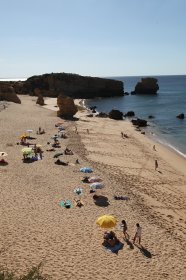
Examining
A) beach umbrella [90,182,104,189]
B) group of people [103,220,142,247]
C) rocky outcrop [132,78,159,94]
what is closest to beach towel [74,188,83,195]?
beach umbrella [90,182,104,189]

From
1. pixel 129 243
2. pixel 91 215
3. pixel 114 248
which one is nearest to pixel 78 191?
pixel 91 215

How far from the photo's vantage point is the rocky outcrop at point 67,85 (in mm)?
96250

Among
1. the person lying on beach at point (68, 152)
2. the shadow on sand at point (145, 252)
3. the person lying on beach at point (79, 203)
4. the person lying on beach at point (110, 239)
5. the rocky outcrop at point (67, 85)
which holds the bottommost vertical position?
the shadow on sand at point (145, 252)

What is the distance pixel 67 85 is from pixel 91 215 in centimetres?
8280

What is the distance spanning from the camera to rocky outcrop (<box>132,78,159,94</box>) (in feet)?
371

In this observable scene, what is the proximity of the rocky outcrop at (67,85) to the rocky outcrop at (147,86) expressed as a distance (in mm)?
15220

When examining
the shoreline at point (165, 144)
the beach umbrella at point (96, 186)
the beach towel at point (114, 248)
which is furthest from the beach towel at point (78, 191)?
the shoreline at point (165, 144)

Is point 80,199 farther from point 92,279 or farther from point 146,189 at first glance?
point 92,279

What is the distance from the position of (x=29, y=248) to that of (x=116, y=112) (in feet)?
148

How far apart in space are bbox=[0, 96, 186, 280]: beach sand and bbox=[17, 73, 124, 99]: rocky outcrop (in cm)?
6524

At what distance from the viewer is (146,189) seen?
2245 cm

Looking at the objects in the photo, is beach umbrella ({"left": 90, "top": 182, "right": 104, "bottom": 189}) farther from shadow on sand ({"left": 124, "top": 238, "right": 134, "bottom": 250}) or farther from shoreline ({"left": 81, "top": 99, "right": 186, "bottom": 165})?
shoreline ({"left": 81, "top": 99, "right": 186, "bottom": 165})

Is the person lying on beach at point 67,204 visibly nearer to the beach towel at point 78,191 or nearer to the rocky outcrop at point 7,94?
the beach towel at point 78,191

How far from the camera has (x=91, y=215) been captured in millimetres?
17469
